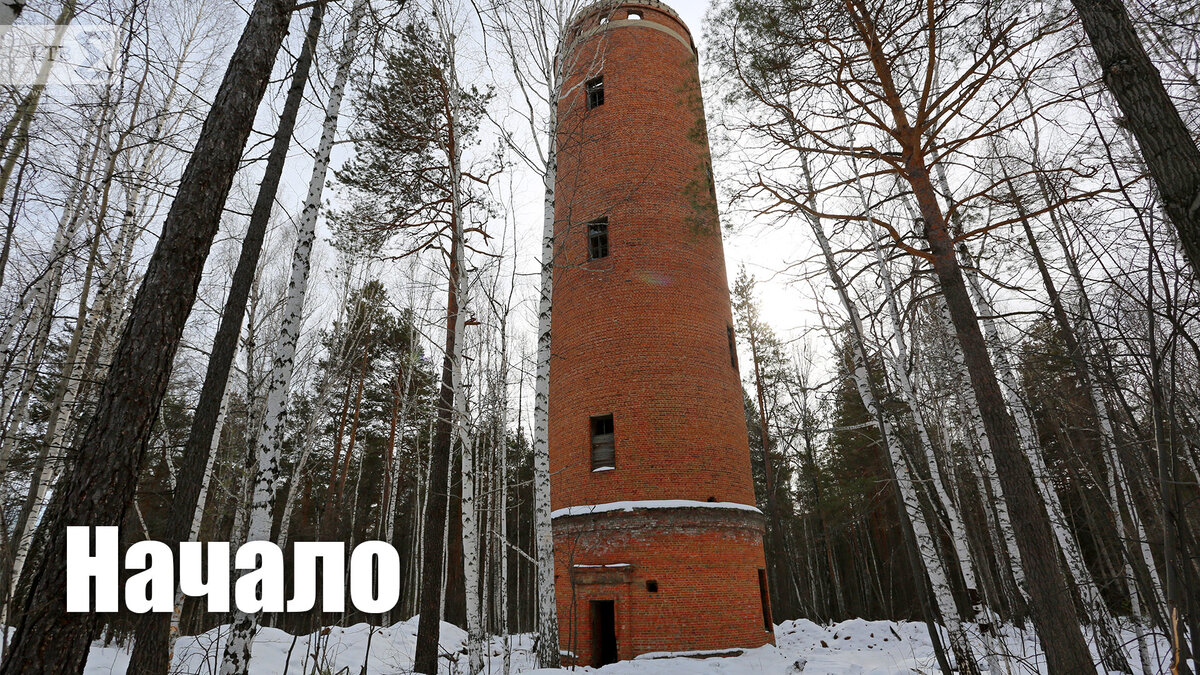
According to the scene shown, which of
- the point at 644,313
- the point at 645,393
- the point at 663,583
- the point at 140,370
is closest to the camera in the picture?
the point at 140,370

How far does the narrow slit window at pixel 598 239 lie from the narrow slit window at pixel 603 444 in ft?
11.4

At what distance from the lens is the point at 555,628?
6.15 meters

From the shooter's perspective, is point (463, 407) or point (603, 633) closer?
point (463, 407)

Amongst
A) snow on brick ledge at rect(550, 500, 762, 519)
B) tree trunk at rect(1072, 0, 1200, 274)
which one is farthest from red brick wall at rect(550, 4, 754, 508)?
tree trunk at rect(1072, 0, 1200, 274)

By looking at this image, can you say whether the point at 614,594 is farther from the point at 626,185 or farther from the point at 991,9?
the point at 991,9

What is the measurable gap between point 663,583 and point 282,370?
22.5ft

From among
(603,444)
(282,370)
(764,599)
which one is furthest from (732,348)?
(282,370)

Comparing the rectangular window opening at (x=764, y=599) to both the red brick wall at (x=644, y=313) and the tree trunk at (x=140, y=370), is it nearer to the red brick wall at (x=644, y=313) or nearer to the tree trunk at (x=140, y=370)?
the red brick wall at (x=644, y=313)

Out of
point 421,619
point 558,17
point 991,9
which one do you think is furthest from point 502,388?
point 991,9

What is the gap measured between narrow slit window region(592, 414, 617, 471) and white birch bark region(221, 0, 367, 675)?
19.7ft

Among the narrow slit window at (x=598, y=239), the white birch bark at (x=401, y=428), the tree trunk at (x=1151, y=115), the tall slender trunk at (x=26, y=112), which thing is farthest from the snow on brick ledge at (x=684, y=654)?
the tall slender trunk at (x=26, y=112)

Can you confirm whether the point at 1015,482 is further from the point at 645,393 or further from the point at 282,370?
the point at 282,370

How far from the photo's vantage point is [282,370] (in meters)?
5.89

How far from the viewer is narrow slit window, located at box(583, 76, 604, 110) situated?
13836 millimetres
